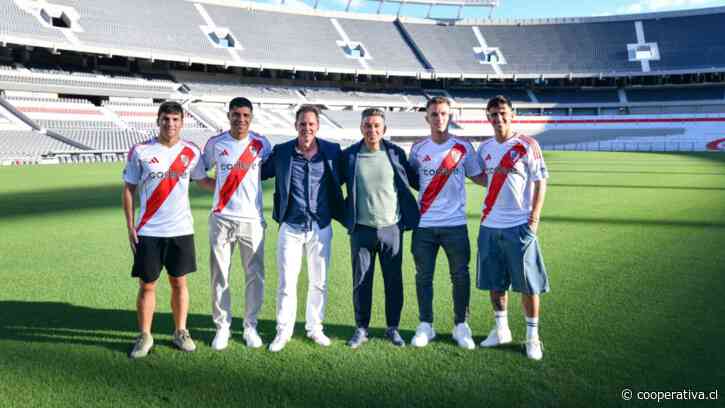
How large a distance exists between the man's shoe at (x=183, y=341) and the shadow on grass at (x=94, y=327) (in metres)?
0.13

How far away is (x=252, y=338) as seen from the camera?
388cm

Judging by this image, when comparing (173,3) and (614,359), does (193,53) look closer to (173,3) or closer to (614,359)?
(173,3)

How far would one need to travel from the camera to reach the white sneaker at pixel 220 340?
3.82 meters

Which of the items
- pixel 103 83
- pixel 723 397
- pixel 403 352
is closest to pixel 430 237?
pixel 403 352

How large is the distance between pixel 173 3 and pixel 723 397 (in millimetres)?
48721

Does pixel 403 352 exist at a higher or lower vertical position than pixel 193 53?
lower

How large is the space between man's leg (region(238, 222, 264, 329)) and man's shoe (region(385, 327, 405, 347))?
1032 millimetres

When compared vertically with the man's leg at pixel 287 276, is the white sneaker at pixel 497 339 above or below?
below

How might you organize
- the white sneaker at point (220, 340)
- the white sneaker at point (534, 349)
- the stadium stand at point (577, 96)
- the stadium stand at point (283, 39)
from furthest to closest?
the stadium stand at point (577, 96) → the stadium stand at point (283, 39) → the white sneaker at point (220, 340) → the white sneaker at point (534, 349)

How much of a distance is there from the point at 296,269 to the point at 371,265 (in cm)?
60

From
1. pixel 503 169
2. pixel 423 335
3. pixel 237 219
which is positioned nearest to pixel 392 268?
pixel 423 335

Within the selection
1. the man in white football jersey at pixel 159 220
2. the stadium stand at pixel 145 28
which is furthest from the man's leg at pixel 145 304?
the stadium stand at pixel 145 28

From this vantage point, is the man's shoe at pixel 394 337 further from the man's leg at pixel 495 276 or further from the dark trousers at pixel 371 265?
the man's leg at pixel 495 276

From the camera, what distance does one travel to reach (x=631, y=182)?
16406 millimetres
